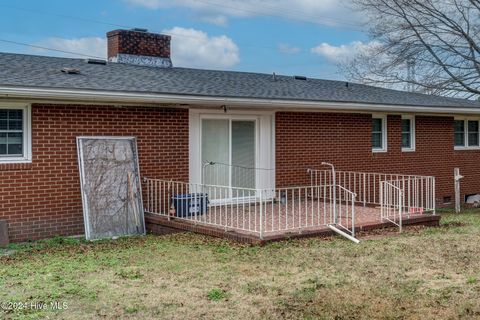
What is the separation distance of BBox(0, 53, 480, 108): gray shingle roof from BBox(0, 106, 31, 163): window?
0.63 metres

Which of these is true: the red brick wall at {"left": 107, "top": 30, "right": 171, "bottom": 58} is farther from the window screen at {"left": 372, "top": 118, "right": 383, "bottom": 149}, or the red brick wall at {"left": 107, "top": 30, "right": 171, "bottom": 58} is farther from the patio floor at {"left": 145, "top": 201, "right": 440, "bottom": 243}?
the window screen at {"left": 372, "top": 118, "right": 383, "bottom": 149}

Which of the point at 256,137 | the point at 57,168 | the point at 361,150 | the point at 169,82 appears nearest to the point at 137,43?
the point at 169,82

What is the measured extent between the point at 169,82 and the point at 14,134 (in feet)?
11.7

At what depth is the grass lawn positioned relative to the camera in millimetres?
5438

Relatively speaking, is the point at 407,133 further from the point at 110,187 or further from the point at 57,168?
the point at 57,168

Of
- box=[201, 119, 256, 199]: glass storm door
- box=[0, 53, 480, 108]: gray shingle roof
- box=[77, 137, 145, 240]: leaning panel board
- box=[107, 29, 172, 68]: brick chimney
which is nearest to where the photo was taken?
box=[77, 137, 145, 240]: leaning panel board

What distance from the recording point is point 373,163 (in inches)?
588

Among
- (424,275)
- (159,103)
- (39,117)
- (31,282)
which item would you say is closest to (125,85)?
(159,103)

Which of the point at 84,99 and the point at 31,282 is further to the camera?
the point at 84,99

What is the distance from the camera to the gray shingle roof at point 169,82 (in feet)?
32.8

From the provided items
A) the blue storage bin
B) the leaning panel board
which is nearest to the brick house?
the leaning panel board

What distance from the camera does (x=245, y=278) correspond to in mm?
6676

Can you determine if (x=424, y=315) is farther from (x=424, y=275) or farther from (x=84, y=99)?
(x=84, y=99)

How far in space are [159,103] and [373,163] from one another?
21.9ft
